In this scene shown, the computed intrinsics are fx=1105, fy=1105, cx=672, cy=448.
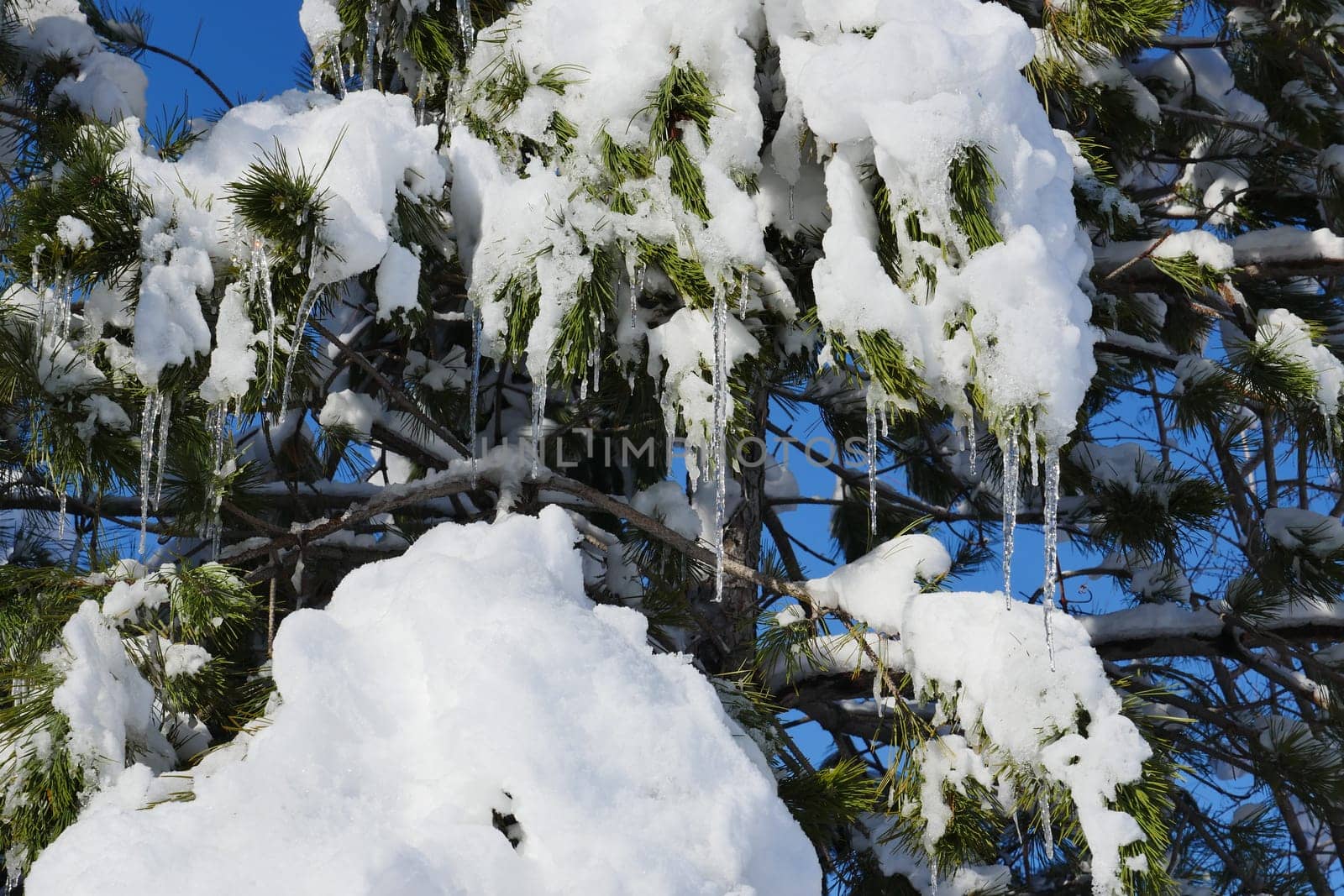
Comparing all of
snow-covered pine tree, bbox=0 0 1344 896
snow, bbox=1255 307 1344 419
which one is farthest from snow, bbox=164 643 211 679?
snow, bbox=1255 307 1344 419

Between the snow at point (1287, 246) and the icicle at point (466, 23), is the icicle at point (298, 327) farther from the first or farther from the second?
the snow at point (1287, 246)

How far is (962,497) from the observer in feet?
13.9

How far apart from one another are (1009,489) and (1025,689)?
368 mm

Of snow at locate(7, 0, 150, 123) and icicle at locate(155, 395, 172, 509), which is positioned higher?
snow at locate(7, 0, 150, 123)

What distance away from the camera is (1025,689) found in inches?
77.2

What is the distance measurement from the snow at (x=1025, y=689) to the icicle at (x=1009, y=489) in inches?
5.4

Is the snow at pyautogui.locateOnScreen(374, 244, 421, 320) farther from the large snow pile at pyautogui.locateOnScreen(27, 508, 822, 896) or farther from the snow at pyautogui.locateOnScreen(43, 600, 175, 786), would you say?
the snow at pyautogui.locateOnScreen(43, 600, 175, 786)

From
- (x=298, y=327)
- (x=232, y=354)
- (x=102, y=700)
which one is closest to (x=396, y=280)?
(x=298, y=327)

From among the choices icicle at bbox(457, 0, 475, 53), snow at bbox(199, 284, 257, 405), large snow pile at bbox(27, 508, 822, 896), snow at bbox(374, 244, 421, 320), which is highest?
icicle at bbox(457, 0, 475, 53)

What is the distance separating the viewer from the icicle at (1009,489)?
1.85 meters

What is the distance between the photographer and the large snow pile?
137cm

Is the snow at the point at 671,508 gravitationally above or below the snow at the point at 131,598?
above

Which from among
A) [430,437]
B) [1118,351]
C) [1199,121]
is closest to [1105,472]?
[1118,351]

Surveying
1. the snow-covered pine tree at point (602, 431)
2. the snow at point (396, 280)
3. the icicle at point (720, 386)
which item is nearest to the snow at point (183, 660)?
the snow-covered pine tree at point (602, 431)
